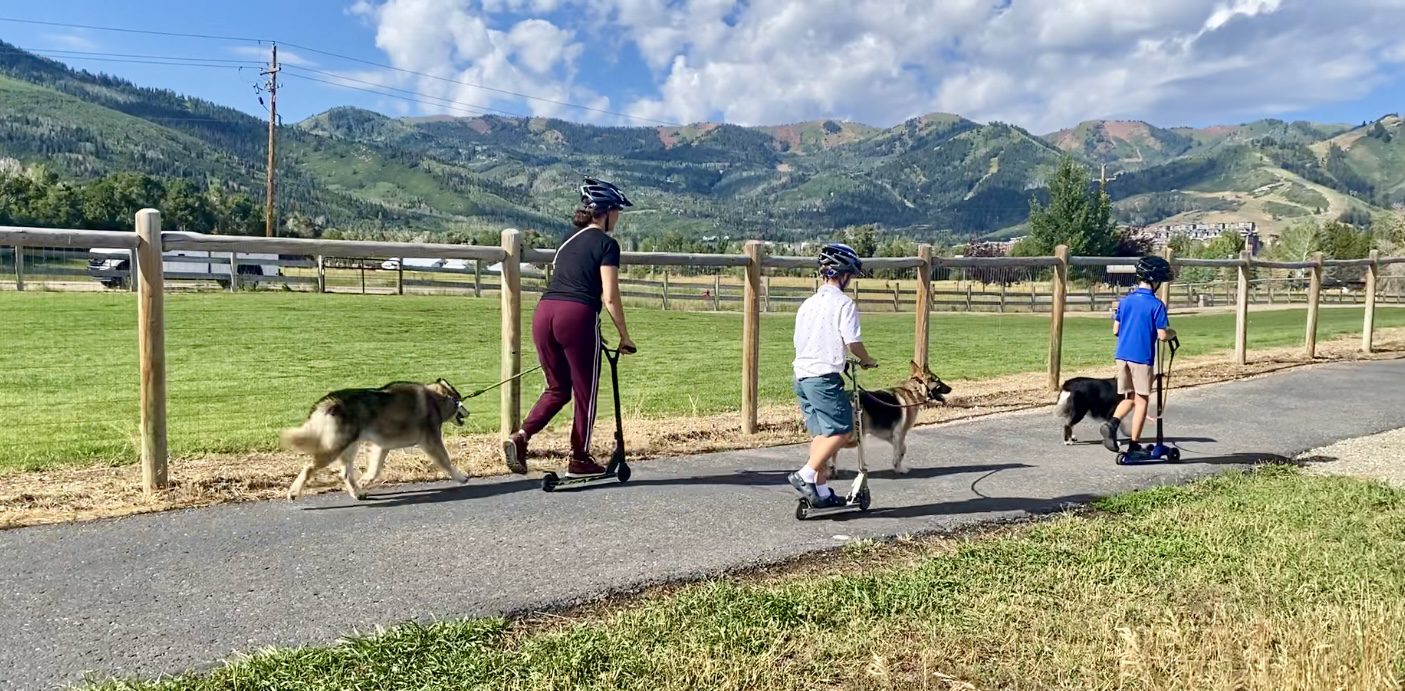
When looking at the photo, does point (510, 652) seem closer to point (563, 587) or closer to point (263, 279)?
point (563, 587)

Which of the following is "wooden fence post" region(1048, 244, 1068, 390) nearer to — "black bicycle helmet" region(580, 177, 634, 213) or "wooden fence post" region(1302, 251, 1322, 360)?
"wooden fence post" region(1302, 251, 1322, 360)

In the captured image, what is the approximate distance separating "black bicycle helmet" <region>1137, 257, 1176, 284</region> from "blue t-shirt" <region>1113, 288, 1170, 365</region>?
0.15 meters

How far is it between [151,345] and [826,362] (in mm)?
4450

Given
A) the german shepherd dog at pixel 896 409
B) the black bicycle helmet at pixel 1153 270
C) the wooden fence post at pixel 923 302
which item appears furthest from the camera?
the wooden fence post at pixel 923 302

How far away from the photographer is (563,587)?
4.77 metres

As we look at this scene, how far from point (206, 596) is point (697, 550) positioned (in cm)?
250

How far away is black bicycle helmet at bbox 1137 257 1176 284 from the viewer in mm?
8477

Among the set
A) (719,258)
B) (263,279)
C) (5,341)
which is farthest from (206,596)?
(263,279)

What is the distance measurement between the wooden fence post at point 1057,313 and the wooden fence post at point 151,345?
34.2 feet

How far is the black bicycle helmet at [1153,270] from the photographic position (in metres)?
8.48

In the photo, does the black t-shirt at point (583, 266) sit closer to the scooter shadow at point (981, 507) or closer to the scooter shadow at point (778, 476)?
the scooter shadow at point (778, 476)

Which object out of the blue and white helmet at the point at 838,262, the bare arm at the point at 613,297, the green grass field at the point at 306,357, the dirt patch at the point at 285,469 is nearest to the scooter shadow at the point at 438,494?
the dirt patch at the point at 285,469

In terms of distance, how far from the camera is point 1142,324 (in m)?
8.59

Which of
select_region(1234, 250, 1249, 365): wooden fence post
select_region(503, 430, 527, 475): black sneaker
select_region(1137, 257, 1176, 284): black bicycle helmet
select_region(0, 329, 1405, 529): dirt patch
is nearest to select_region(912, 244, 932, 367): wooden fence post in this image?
select_region(0, 329, 1405, 529): dirt patch
